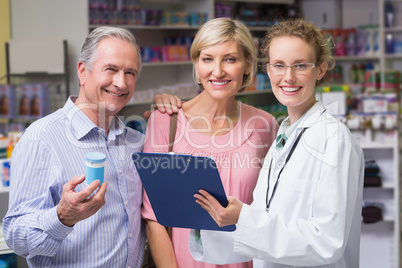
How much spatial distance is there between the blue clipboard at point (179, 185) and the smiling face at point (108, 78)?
1.00ft

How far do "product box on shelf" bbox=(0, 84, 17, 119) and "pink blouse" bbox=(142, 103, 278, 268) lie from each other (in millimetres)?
3308

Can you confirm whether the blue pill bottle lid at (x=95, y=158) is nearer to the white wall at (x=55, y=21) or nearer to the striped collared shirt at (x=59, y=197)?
the striped collared shirt at (x=59, y=197)

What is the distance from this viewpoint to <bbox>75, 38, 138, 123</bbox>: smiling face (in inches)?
74.1

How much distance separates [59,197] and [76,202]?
0.63 feet

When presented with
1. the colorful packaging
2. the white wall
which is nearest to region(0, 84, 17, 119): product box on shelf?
the colorful packaging

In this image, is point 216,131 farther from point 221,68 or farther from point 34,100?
point 34,100

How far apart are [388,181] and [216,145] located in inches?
94.5

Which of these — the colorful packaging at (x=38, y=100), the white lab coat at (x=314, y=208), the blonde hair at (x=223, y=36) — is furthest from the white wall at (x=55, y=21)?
the white lab coat at (x=314, y=208)

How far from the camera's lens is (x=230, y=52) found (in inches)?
83.1

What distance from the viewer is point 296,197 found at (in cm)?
164

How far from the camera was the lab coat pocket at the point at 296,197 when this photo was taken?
1622mm

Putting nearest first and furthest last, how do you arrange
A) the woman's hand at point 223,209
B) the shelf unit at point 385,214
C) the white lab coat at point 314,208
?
1. the white lab coat at point 314,208
2. the woman's hand at point 223,209
3. the shelf unit at point 385,214

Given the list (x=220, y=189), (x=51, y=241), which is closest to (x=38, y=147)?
(x=51, y=241)

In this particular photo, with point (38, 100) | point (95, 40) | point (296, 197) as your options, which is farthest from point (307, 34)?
point (38, 100)
